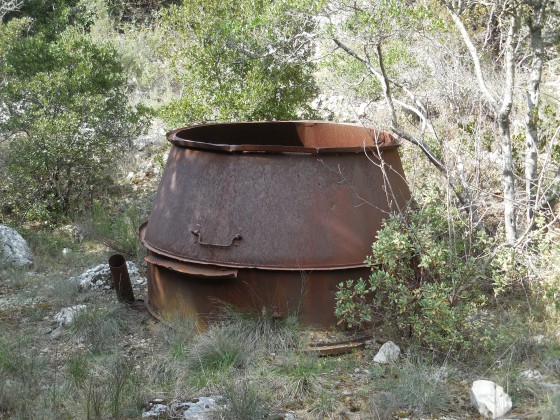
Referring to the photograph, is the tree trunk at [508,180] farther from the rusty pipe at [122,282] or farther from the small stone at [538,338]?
the rusty pipe at [122,282]

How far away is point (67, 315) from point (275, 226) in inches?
66.2

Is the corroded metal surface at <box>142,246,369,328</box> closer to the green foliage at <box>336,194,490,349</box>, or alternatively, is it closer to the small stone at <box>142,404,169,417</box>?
the green foliage at <box>336,194,490,349</box>

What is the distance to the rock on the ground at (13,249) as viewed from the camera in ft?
20.2

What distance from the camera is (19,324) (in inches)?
192

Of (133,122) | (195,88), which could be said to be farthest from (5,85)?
(195,88)

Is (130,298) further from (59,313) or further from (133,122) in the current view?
(133,122)

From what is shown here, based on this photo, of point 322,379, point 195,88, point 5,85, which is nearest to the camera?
point 322,379

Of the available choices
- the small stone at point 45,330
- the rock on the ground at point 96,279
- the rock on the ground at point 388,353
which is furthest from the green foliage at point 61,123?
the rock on the ground at point 388,353

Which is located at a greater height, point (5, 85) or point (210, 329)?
point (5, 85)

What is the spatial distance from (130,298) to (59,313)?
506mm

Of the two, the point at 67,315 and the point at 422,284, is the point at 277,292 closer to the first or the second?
the point at 422,284

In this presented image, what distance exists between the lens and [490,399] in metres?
3.35

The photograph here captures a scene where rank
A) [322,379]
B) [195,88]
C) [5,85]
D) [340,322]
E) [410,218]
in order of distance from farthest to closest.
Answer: [5,85] → [195,88] → [410,218] → [340,322] → [322,379]

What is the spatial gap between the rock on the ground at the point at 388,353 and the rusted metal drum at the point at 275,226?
37 centimetres
